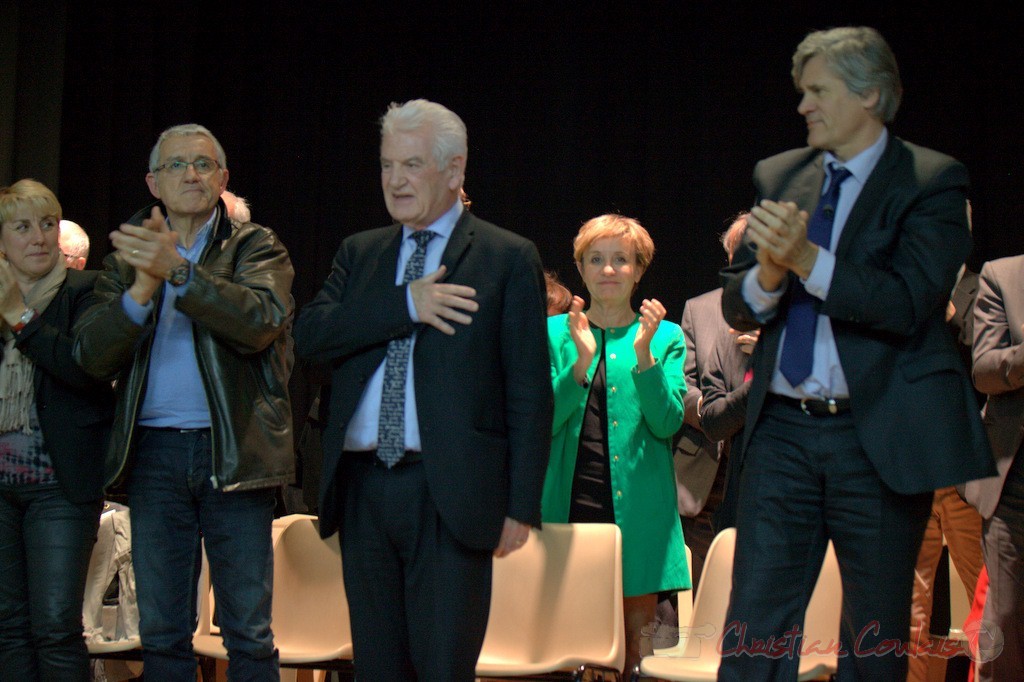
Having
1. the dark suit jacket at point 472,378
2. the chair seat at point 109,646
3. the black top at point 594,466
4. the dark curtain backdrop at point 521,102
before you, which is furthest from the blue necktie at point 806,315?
the dark curtain backdrop at point 521,102

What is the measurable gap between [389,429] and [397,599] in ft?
1.20

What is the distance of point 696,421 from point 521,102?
8.06 ft

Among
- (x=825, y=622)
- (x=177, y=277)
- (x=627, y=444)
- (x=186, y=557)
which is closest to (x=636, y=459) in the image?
(x=627, y=444)

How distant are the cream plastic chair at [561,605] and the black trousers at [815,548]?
1114 millimetres

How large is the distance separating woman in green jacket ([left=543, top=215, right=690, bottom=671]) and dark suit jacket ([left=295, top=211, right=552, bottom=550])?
99 centimetres

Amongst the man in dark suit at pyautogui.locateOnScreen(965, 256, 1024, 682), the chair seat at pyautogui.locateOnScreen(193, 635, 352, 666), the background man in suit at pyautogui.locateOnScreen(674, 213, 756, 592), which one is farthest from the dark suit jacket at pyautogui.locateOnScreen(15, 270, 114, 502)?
the man in dark suit at pyautogui.locateOnScreen(965, 256, 1024, 682)

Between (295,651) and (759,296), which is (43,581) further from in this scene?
(759,296)

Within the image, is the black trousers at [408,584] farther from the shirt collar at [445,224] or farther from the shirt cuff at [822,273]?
the shirt cuff at [822,273]

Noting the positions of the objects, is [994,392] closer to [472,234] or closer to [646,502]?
[646,502]

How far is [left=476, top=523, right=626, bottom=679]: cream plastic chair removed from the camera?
3354mm

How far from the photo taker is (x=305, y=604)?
369 centimetres

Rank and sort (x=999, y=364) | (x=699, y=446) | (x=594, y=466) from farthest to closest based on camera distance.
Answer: (x=699, y=446)
(x=594, y=466)
(x=999, y=364)

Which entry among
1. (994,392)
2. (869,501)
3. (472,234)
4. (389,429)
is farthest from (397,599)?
(994,392)

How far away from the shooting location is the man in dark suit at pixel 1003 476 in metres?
3.20
